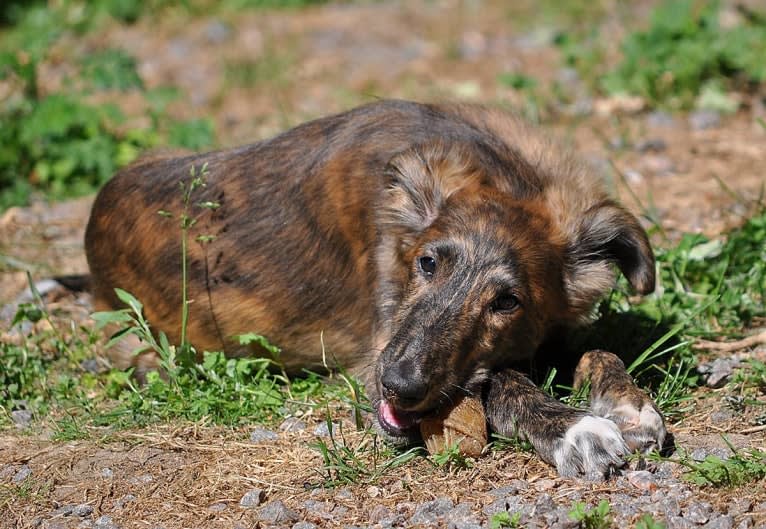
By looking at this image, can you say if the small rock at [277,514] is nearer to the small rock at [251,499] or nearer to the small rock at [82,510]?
the small rock at [251,499]

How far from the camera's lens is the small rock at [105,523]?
15.0ft

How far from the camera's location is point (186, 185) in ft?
20.0

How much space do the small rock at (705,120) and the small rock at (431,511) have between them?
557 centimetres

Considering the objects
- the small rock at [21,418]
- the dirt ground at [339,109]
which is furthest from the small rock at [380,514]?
the small rock at [21,418]

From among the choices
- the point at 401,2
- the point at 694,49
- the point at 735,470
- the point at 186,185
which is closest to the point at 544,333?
the point at 735,470

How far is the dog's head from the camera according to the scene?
187 inches

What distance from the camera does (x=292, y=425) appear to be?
5.39 meters

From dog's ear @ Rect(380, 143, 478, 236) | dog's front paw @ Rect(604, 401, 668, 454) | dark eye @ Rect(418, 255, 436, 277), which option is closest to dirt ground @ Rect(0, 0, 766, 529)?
dog's front paw @ Rect(604, 401, 668, 454)

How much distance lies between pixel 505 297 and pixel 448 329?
14.1 inches

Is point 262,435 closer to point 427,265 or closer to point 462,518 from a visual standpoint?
point 427,265

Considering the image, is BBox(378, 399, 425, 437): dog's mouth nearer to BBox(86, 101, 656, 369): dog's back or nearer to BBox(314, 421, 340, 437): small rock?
BBox(314, 421, 340, 437): small rock

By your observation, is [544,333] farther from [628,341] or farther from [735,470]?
[735,470]

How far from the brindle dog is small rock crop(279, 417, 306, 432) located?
436 millimetres

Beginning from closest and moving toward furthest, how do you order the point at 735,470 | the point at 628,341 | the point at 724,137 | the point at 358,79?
1. the point at 735,470
2. the point at 628,341
3. the point at 724,137
4. the point at 358,79
